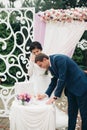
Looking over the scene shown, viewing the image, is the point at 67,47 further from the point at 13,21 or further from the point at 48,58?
the point at 13,21

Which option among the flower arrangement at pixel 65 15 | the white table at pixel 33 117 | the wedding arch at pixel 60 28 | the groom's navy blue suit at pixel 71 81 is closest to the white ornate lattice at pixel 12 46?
the wedding arch at pixel 60 28

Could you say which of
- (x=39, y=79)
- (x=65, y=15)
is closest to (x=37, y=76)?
(x=39, y=79)

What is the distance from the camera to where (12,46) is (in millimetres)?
8898

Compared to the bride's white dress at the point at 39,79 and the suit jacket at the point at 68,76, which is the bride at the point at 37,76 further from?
the suit jacket at the point at 68,76

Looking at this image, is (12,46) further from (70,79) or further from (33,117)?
(70,79)

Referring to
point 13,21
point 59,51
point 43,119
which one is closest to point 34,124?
point 43,119

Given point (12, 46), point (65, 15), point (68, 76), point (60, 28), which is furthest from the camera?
point (12, 46)

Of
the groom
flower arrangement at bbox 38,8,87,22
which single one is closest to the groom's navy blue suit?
the groom

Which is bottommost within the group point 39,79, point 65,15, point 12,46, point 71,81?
point 12,46

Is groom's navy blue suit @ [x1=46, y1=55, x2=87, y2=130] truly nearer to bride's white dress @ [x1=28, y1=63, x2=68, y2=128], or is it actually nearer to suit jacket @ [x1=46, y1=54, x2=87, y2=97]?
suit jacket @ [x1=46, y1=54, x2=87, y2=97]

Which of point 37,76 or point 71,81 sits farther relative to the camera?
point 37,76

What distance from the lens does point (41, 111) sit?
390 cm

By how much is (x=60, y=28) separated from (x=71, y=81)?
171 centimetres

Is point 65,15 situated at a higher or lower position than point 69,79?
higher
